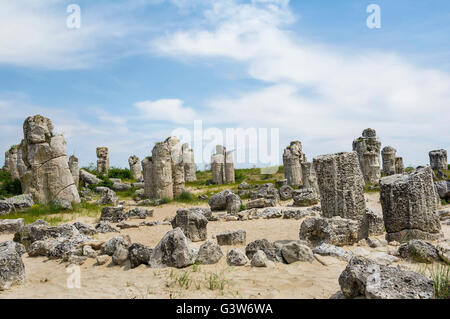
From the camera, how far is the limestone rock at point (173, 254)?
5523mm

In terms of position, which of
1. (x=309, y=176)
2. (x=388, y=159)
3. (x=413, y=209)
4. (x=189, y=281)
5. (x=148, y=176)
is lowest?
(x=189, y=281)

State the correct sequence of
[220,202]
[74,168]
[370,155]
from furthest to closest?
[74,168] → [370,155] → [220,202]

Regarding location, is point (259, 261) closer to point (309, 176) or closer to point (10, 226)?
point (10, 226)

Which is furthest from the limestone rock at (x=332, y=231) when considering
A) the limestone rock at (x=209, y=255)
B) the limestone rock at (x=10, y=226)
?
the limestone rock at (x=10, y=226)

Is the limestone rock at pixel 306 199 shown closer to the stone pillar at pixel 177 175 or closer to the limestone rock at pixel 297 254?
the stone pillar at pixel 177 175

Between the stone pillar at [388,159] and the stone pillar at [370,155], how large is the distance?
156 cm

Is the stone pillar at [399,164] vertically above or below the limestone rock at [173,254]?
above

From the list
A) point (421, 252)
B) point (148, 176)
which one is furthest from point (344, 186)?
point (148, 176)

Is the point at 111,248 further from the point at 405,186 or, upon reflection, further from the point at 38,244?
the point at 405,186

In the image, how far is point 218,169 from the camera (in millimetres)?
27516

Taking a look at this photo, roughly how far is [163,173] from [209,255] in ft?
37.8

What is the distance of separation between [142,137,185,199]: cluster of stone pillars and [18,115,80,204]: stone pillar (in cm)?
395

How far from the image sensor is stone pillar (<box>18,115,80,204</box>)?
1397 cm
